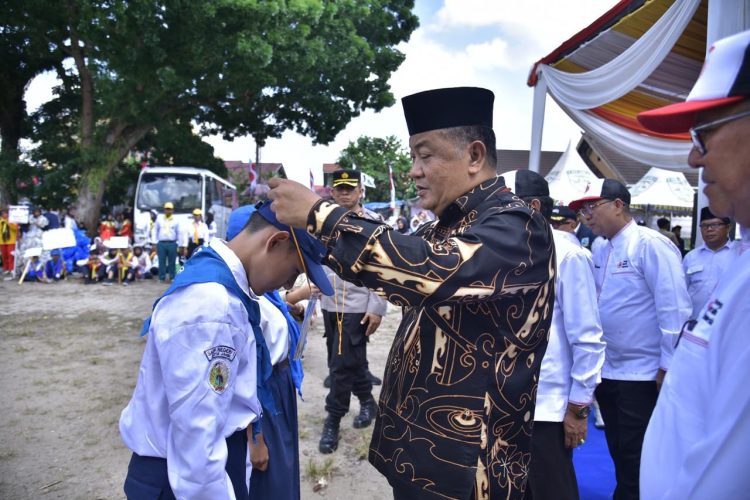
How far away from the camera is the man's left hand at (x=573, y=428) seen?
2.59 m

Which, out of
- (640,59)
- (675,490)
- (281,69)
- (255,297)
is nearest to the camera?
(675,490)

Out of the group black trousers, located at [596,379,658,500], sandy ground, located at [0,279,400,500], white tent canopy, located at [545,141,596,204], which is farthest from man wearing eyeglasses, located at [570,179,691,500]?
white tent canopy, located at [545,141,596,204]

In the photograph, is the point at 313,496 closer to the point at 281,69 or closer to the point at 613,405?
the point at 613,405

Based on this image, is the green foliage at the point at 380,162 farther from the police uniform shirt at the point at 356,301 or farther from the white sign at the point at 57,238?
the police uniform shirt at the point at 356,301

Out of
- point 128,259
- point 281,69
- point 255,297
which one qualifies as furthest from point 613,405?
point 281,69

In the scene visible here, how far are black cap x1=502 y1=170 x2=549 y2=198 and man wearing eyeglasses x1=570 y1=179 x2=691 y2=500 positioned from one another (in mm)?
610

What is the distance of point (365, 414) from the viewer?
4.50 m

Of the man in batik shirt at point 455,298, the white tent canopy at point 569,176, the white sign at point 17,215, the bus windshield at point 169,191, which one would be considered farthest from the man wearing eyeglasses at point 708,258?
the white sign at point 17,215

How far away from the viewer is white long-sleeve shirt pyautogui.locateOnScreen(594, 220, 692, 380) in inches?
117

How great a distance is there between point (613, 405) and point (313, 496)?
2.06 meters

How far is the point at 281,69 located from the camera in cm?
1555

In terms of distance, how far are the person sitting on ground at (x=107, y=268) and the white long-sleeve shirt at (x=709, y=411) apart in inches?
528

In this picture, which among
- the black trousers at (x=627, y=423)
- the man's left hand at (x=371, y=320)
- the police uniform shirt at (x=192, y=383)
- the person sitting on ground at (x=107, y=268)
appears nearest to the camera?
the police uniform shirt at (x=192, y=383)

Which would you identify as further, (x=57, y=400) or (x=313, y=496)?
(x=57, y=400)
